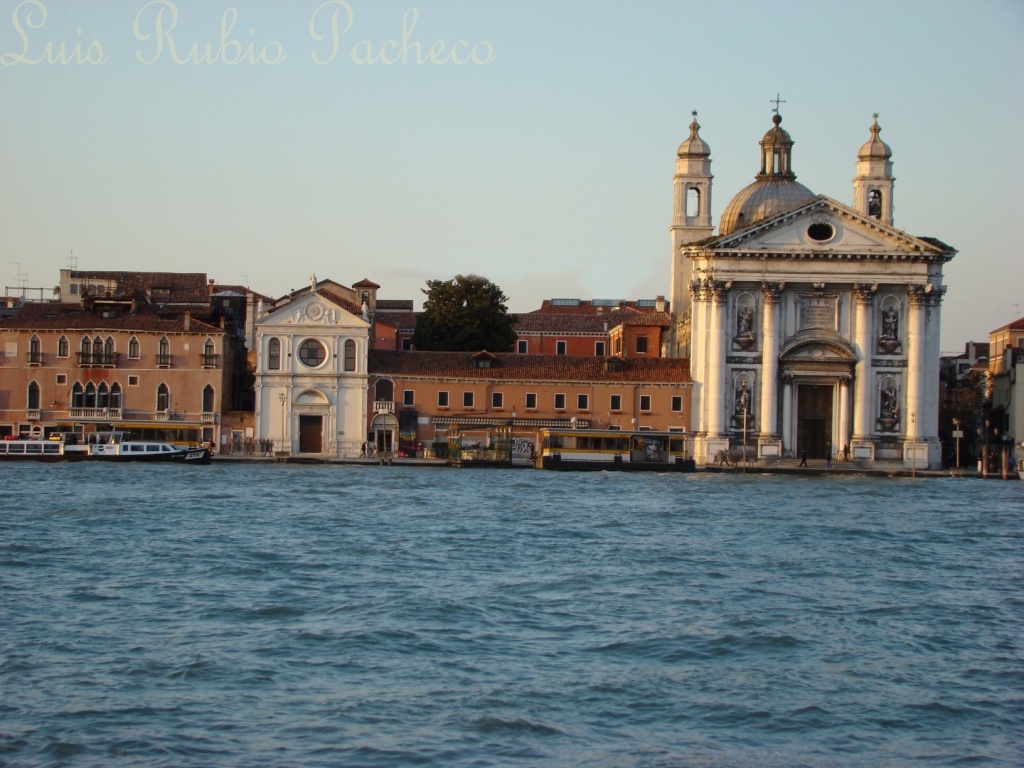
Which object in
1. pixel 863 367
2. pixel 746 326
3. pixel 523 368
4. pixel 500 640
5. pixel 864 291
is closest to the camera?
pixel 500 640

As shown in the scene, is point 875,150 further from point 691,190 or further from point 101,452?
point 101,452

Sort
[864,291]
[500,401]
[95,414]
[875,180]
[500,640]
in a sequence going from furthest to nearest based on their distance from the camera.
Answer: [875,180]
[500,401]
[95,414]
[864,291]
[500,640]

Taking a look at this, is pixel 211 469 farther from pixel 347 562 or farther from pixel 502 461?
pixel 347 562

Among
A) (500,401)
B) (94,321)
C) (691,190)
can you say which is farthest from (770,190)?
(94,321)

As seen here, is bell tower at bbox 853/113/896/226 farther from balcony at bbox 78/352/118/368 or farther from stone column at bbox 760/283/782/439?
balcony at bbox 78/352/118/368

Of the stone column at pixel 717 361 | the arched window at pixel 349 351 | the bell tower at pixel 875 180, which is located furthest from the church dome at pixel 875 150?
the arched window at pixel 349 351

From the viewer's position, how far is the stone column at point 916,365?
51.0 meters

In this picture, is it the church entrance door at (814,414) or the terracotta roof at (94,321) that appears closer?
the terracotta roof at (94,321)

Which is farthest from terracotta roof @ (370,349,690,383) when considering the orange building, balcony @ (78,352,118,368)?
balcony @ (78,352,118,368)

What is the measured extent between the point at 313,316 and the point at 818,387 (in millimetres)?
16565

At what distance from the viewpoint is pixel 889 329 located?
5147cm

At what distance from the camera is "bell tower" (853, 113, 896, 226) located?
5728 cm

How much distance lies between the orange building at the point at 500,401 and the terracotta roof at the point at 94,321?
6.17 meters

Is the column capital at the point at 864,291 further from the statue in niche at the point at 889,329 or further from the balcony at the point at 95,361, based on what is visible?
the balcony at the point at 95,361
